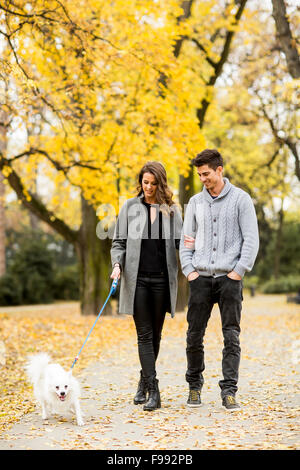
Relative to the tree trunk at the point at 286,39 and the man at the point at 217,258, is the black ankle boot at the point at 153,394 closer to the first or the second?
the man at the point at 217,258

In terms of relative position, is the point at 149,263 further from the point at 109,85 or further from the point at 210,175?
the point at 109,85

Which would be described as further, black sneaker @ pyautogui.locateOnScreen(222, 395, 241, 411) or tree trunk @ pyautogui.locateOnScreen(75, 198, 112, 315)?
tree trunk @ pyautogui.locateOnScreen(75, 198, 112, 315)

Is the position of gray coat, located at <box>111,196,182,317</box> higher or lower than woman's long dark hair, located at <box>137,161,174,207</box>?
lower

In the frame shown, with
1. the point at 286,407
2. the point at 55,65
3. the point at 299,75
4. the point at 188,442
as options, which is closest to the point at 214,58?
the point at 55,65

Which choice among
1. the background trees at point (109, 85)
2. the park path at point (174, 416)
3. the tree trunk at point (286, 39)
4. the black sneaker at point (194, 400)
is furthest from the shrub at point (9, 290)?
the black sneaker at point (194, 400)

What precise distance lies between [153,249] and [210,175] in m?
0.83

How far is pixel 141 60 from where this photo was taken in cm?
1062

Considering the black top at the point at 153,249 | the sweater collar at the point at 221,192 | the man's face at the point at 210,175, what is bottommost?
the black top at the point at 153,249

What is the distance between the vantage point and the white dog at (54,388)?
4926mm

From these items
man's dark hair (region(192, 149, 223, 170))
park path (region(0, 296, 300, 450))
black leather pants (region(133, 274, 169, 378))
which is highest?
man's dark hair (region(192, 149, 223, 170))

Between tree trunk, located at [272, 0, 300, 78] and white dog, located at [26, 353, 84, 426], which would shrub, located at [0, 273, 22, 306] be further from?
white dog, located at [26, 353, 84, 426]

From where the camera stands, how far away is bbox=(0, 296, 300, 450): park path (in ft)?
14.0

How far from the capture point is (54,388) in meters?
4.95

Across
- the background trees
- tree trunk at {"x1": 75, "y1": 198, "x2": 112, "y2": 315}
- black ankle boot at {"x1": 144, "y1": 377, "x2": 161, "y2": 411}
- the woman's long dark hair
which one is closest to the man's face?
the woman's long dark hair
